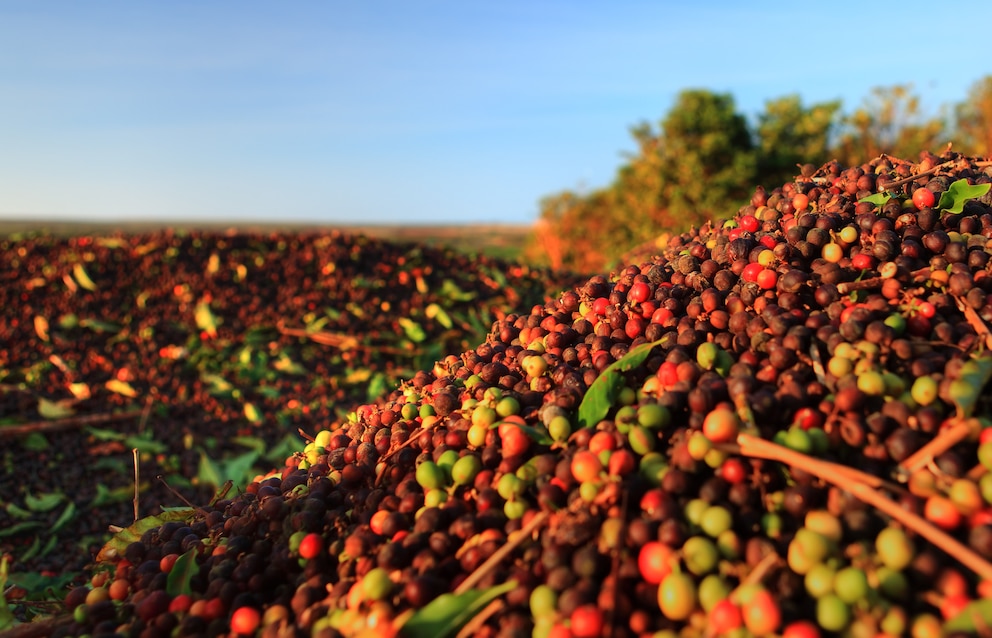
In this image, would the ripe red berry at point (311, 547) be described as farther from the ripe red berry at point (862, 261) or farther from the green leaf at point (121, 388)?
the green leaf at point (121, 388)

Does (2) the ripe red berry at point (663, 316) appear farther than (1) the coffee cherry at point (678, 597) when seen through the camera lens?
Yes

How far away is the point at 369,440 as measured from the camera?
2258 mm

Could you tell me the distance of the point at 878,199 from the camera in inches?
94.9

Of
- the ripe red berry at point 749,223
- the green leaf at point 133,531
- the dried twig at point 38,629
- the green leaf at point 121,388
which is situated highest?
the ripe red berry at point 749,223

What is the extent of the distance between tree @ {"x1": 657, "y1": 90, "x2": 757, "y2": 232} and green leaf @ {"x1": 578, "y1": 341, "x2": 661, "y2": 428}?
46.1 feet

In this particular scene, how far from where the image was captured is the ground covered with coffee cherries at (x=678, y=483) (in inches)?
53.2

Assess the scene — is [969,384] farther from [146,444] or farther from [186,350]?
[186,350]

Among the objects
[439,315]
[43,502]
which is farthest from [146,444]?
[439,315]

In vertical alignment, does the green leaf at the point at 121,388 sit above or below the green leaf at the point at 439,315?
below

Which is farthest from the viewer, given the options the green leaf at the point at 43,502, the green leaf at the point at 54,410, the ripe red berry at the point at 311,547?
the green leaf at the point at 54,410

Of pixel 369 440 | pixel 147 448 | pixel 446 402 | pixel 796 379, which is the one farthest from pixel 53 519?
pixel 796 379

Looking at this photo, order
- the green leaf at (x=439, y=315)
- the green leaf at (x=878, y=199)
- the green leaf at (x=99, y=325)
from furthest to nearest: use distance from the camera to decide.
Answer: the green leaf at (x=99, y=325) → the green leaf at (x=439, y=315) → the green leaf at (x=878, y=199)

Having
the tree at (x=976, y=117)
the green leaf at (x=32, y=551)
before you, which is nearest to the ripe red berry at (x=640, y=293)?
the green leaf at (x=32, y=551)

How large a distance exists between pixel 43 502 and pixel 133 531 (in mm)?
3219
